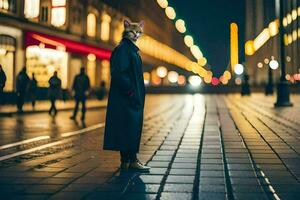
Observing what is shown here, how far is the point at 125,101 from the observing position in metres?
5.64

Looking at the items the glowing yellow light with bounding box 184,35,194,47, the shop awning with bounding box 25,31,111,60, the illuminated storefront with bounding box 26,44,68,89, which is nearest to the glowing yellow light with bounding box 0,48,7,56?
the shop awning with bounding box 25,31,111,60

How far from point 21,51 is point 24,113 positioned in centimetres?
797

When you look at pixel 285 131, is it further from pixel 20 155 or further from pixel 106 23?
pixel 106 23

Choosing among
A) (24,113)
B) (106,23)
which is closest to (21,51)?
(24,113)

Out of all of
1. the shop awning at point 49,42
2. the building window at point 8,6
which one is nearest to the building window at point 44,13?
the shop awning at point 49,42

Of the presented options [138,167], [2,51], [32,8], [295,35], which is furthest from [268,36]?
[138,167]

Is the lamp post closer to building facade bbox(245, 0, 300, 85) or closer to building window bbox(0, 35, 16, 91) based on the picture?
building window bbox(0, 35, 16, 91)

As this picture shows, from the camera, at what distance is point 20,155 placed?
23.7ft

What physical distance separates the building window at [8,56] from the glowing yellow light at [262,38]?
78307 millimetres

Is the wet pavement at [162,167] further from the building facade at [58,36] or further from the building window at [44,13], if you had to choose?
the building window at [44,13]

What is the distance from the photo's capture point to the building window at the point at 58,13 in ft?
91.5

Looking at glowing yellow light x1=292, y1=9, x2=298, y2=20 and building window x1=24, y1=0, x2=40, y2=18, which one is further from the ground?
glowing yellow light x1=292, y1=9, x2=298, y2=20

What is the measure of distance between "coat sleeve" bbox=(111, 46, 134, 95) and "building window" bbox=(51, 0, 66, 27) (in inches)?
915

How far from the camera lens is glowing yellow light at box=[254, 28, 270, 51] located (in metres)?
98.4
